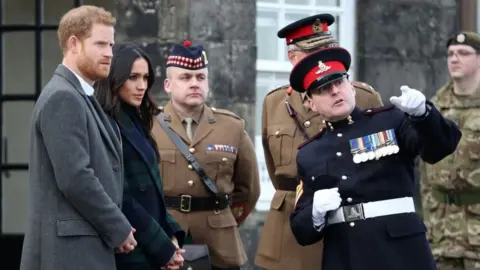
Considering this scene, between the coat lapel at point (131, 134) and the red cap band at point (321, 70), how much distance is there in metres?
0.76

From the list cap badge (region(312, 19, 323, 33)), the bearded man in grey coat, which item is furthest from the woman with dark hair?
cap badge (region(312, 19, 323, 33))

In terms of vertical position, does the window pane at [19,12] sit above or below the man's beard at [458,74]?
above

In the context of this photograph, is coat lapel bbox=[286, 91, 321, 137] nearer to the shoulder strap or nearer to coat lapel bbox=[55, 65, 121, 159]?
the shoulder strap

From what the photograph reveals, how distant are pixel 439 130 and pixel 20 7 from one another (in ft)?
16.2

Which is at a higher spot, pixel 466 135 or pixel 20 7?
pixel 20 7

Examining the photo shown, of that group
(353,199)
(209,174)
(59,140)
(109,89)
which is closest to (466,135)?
(209,174)

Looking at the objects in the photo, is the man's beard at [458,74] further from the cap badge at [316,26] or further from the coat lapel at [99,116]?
the coat lapel at [99,116]

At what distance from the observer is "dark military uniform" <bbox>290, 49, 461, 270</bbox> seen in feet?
17.1

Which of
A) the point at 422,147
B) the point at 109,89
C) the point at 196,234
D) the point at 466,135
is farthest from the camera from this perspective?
the point at 466,135

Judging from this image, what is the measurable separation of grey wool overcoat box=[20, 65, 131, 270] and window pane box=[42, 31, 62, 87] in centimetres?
454

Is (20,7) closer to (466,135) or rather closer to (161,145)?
(161,145)

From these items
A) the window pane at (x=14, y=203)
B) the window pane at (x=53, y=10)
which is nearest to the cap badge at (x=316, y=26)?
the window pane at (x=53, y=10)

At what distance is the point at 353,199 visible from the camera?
527 cm

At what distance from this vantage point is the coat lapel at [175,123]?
6.59 meters
